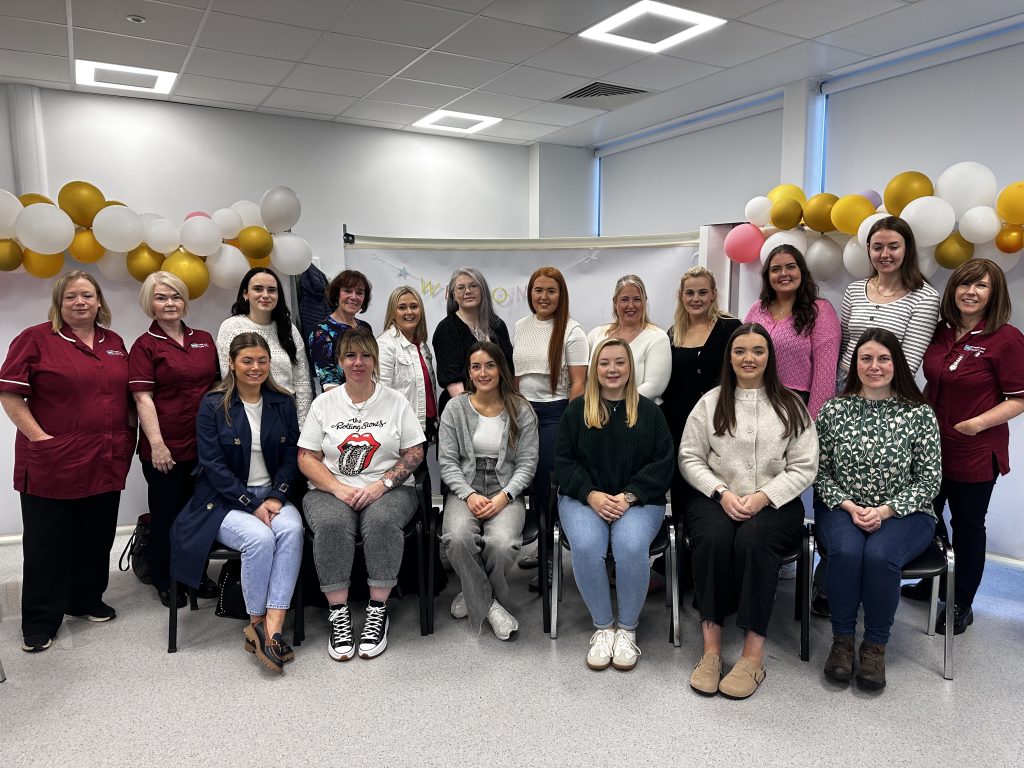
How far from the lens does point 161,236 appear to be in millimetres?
3643

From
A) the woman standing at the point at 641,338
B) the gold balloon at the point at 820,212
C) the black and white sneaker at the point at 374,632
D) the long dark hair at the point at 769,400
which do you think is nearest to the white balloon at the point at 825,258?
the gold balloon at the point at 820,212

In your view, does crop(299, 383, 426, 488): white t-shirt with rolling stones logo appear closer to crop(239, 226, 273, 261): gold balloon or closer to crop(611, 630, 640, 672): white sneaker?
crop(611, 630, 640, 672): white sneaker

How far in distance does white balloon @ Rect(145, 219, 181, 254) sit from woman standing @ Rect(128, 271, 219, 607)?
0.72m

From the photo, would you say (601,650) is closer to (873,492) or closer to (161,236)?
(873,492)

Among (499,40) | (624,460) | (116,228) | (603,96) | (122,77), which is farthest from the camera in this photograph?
(603,96)

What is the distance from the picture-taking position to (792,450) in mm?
2713

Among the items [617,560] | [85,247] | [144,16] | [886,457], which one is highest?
[144,16]

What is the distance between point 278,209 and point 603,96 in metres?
3.07

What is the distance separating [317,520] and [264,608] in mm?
382

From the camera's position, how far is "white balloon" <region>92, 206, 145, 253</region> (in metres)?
3.51

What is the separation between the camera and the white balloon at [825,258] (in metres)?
3.63

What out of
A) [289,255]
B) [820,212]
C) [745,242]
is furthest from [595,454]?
[289,255]

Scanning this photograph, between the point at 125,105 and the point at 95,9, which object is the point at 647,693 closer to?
the point at 95,9

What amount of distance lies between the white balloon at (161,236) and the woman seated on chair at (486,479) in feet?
5.79
